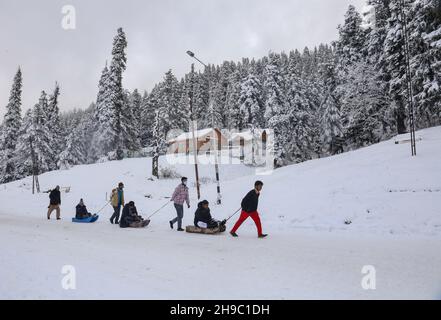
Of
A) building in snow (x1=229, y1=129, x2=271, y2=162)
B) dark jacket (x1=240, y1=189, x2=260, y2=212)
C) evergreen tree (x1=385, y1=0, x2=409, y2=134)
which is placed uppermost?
evergreen tree (x1=385, y1=0, x2=409, y2=134)

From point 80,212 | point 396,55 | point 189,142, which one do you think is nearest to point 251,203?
point 80,212

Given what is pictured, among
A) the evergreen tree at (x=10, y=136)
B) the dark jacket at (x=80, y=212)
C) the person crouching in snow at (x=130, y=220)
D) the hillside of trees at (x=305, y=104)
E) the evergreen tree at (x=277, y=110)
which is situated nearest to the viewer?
the person crouching in snow at (x=130, y=220)

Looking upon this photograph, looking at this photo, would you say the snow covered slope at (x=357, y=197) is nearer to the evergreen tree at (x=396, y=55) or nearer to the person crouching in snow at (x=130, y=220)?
the person crouching in snow at (x=130, y=220)

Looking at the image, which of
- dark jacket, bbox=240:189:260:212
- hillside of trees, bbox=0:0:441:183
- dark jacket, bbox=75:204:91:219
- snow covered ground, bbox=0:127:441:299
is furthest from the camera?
hillside of trees, bbox=0:0:441:183

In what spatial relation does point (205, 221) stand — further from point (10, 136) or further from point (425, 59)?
point (10, 136)

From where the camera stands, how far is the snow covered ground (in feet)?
17.5

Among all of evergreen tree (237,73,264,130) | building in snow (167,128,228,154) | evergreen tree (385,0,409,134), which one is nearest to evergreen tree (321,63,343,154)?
evergreen tree (237,73,264,130)

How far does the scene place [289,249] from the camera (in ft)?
28.2

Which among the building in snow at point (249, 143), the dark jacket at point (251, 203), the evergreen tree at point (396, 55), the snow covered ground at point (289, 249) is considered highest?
the evergreen tree at point (396, 55)

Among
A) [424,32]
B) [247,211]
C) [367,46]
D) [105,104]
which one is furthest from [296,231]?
[105,104]

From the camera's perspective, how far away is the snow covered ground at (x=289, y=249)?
5340 millimetres

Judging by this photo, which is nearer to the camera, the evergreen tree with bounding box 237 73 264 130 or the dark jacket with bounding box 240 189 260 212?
the dark jacket with bounding box 240 189 260 212

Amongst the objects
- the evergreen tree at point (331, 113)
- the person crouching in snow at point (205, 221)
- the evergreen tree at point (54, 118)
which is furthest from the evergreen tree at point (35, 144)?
the person crouching in snow at point (205, 221)

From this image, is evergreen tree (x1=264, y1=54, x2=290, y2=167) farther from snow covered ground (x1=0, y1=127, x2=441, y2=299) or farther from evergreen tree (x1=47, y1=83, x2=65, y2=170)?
→ evergreen tree (x1=47, y1=83, x2=65, y2=170)
